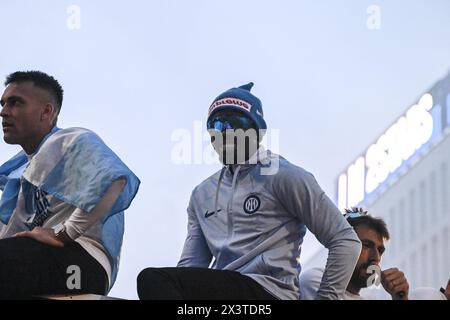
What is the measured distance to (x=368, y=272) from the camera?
13.6 ft

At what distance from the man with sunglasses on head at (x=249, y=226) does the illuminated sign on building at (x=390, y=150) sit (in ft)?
85.4

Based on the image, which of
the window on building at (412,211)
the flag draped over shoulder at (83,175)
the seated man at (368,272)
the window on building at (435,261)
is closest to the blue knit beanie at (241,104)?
the flag draped over shoulder at (83,175)

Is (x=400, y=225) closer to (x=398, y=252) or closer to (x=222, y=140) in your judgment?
(x=398, y=252)

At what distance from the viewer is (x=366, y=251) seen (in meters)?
4.21

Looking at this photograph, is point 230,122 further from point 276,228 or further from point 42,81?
point 42,81

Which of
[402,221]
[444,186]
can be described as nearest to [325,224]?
[444,186]

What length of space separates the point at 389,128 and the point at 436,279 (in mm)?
14624

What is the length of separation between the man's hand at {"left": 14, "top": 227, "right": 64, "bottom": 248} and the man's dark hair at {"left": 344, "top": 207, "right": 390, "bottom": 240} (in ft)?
4.13

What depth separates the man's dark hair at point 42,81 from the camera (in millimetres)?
4055

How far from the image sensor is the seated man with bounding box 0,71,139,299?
3580 millimetres

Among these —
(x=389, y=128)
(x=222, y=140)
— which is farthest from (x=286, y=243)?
(x=389, y=128)

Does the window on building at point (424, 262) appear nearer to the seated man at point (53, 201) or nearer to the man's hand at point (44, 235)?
the seated man at point (53, 201)

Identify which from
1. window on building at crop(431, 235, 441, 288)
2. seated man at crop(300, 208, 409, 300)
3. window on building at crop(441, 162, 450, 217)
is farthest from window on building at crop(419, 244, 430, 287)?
seated man at crop(300, 208, 409, 300)

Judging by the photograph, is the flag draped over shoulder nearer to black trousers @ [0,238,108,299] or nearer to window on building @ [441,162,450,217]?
black trousers @ [0,238,108,299]
